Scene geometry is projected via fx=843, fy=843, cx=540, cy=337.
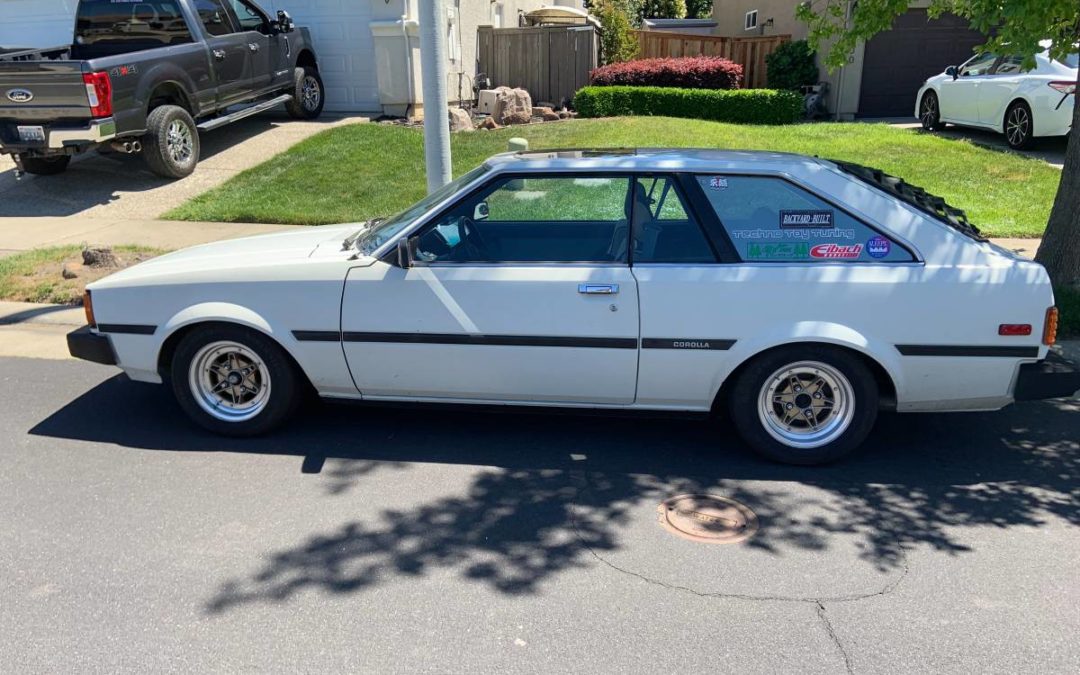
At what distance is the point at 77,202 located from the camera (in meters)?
10.4

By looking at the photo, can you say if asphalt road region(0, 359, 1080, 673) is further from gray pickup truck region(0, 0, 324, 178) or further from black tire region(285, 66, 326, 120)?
black tire region(285, 66, 326, 120)

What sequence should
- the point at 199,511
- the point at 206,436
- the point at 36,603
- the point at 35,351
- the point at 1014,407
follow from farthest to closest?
the point at 35,351 < the point at 1014,407 < the point at 206,436 < the point at 199,511 < the point at 36,603

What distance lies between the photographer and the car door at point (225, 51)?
442 inches

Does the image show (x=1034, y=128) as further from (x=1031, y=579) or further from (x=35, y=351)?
(x=35, y=351)

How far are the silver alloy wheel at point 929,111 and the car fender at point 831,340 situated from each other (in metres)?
11.3

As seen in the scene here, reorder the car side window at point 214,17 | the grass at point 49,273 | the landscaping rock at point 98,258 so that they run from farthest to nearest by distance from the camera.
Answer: the car side window at point 214,17
the landscaping rock at point 98,258
the grass at point 49,273

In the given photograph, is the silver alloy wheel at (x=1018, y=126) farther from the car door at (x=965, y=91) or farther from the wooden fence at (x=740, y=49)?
the wooden fence at (x=740, y=49)

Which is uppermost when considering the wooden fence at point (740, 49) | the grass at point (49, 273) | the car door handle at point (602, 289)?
the wooden fence at point (740, 49)

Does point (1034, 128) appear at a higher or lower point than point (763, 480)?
higher

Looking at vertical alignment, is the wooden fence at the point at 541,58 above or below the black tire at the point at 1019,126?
above

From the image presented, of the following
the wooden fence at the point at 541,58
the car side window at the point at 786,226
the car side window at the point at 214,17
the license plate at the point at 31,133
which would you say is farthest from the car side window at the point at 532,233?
the wooden fence at the point at 541,58

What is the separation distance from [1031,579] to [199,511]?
361 cm

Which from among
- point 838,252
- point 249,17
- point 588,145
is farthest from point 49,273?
point 838,252

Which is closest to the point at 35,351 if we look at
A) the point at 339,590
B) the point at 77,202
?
the point at 339,590
